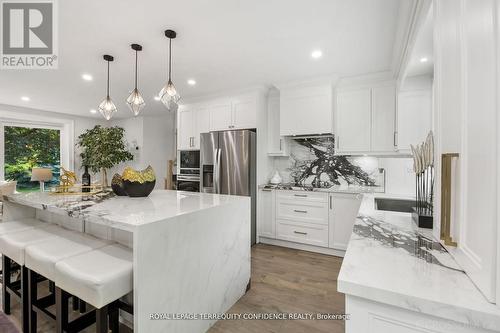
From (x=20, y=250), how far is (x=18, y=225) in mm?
645

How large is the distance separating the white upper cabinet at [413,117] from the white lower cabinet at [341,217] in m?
0.88

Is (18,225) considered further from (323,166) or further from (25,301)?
(323,166)

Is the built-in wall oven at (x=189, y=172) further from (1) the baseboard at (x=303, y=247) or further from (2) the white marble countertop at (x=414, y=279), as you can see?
(2) the white marble countertop at (x=414, y=279)

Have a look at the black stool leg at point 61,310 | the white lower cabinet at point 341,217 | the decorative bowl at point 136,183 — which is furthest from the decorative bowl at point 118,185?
the white lower cabinet at point 341,217

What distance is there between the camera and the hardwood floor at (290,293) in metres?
1.80

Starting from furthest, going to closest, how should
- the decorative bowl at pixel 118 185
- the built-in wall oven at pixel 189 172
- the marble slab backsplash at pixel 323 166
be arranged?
1. the built-in wall oven at pixel 189 172
2. the marble slab backsplash at pixel 323 166
3. the decorative bowl at pixel 118 185

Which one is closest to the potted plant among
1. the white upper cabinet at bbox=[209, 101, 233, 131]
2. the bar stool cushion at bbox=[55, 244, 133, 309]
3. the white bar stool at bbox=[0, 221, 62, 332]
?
the white upper cabinet at bbox=[209, 101, 233, 131]

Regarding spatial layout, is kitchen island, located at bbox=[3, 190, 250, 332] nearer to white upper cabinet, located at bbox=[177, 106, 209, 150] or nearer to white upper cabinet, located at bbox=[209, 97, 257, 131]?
white upper cabinet, located at bbox=[209, 97, 257, 131]

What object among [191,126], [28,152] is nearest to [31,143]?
[28,152]

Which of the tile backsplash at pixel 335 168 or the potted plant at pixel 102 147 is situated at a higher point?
the potted plant at pixel 102 147

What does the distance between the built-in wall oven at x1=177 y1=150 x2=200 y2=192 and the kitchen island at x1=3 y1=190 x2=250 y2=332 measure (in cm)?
205

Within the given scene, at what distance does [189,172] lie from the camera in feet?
13.6

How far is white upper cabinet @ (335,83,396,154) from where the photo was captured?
3.03 meters

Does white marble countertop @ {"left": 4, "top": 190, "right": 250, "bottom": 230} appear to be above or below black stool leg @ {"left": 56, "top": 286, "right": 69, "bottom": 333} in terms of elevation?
above
